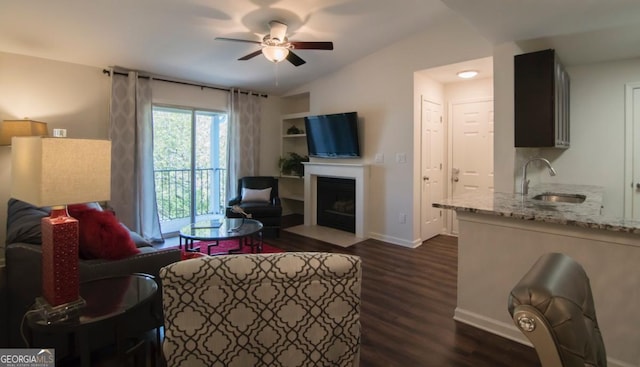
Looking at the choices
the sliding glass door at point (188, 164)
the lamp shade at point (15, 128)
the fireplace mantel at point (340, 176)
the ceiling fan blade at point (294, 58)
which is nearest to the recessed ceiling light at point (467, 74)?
the fireplace mantel at point (340, 176)

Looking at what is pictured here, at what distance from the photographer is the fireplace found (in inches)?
201

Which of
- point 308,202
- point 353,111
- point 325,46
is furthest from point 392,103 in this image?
point 308,202

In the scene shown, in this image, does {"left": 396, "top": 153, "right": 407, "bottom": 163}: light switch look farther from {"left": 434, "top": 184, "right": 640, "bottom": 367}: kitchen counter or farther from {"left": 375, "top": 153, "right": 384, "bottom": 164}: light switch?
{"left": 434, "top": 184, "right": 640, "bottom": 367}: kitchen counter

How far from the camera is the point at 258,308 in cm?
109

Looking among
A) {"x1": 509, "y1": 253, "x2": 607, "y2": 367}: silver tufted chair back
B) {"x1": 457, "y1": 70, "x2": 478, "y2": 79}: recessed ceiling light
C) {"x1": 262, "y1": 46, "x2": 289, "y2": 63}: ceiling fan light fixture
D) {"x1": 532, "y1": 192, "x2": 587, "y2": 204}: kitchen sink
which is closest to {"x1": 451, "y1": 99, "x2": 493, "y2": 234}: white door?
{"x1": 457, "y1": 70, "x2": 478, "y2": 79}: recessed ceiling light

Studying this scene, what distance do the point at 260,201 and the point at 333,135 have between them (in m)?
1.57

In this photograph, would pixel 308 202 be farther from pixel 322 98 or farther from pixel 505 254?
pixel 505 254

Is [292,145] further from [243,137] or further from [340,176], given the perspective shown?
[340,176]

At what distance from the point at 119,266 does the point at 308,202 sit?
12.6ft

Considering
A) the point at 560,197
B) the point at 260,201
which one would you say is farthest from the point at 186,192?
the point at 560,197

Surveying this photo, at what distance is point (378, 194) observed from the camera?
4.73 m

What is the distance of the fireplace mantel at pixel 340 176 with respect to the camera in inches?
187

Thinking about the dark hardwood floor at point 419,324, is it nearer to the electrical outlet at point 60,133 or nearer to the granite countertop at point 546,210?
the granite countertop at point 546,210

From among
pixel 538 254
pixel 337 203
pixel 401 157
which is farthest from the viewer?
pixel 337 203
